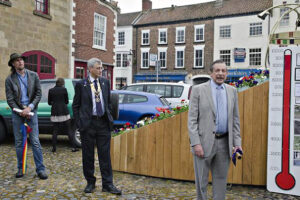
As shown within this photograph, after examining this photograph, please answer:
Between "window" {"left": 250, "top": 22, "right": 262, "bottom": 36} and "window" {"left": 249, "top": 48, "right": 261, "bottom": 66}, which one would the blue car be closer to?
"window" {"left": 249, "top": 48, "right": 261, "bottom": 66}

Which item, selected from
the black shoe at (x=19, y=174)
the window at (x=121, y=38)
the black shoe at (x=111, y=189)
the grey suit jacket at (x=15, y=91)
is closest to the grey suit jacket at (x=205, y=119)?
the black shoe at (x=111, y=189)

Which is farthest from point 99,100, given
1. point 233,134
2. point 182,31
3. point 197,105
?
point 182,31

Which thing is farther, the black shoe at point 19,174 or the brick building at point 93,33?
the brick building at point 93,33

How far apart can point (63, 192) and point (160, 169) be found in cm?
160

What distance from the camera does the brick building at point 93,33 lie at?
16.1m

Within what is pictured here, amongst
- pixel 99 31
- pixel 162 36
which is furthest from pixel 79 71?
pixel 162 36

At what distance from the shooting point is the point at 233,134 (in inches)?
130

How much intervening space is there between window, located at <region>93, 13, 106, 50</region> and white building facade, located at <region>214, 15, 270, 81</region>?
1615cm

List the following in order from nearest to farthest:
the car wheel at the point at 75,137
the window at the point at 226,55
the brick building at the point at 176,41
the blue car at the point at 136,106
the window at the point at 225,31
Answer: the car wheel at the point at 75,137, the blue car at the point at 136,106, the window at the point at 225,31, the window at the point at 226,55, the brick building at the point at 176,41

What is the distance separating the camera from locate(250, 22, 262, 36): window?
29.5 m

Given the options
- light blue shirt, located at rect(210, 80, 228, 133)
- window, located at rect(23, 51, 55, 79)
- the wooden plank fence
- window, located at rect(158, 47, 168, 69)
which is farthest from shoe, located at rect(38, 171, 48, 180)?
window, located at rect(158, 47, 168, 69)

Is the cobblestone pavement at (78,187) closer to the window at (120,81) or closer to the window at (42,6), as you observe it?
the window at (42,6)

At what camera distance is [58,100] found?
22.9ft

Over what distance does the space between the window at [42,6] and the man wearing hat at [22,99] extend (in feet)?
31.7
